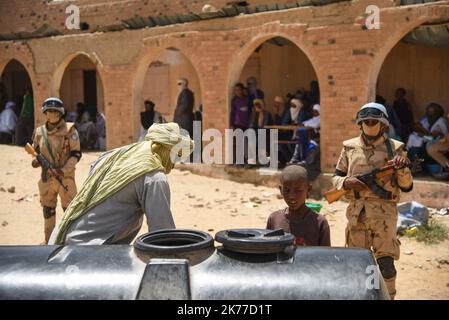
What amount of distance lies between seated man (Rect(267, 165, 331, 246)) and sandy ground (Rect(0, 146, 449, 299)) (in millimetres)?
2238

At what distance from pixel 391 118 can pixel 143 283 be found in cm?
896

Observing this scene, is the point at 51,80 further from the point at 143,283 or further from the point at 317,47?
the point at 143,283

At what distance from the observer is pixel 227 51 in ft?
32.6

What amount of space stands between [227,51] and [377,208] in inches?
264

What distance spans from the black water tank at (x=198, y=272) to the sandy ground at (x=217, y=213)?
11.6 ft

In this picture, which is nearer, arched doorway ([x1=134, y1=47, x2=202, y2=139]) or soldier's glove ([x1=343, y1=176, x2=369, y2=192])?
soldier's glove ([x1=343, y1=176, x2=369, y2=192])

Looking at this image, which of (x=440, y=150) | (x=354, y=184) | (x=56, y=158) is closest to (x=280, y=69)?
(x=440, y=150)

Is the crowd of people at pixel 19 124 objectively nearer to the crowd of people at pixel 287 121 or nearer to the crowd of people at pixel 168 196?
the crowd of people at pixel 287 121

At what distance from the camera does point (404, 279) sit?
5.07 metres

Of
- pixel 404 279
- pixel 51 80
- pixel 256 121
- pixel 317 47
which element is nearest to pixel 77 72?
pixel 51 80

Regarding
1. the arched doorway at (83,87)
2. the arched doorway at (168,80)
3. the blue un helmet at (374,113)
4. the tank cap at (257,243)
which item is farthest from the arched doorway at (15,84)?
the tank cap at (257,243)

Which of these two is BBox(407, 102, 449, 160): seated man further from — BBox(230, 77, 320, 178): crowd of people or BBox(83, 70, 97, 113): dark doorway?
BBox(83, 70, 97, 113): dark doorway

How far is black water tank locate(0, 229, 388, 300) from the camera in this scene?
1.42 meters

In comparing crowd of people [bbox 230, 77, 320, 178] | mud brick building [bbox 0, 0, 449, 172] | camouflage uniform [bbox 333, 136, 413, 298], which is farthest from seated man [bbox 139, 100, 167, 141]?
camouflage uniform [bbox 333, 136, 413, 298]
